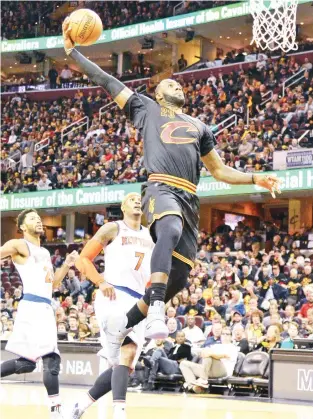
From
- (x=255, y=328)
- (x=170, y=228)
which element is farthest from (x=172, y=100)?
(x=255, y=328)

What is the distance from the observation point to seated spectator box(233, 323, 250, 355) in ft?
47.2

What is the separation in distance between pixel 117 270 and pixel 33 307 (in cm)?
115

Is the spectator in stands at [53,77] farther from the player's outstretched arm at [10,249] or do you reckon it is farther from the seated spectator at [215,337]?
the player's outstretched arm at [10,249]

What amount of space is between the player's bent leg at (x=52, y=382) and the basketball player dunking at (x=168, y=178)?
1.74 meters

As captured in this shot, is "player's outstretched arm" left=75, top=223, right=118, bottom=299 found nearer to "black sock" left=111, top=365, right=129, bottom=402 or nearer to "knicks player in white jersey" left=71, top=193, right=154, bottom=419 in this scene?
"knicks player in white jersey" left=71, top=193, right=154, bottom=419

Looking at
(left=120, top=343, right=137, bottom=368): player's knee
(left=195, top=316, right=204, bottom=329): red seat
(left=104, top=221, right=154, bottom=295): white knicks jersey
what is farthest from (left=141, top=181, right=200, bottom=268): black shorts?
(left=195, top=316, right=204, bottom=329): red seat

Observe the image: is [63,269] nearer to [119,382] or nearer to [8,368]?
[8,368]

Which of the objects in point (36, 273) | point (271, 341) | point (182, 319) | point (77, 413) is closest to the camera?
point (77, 413)

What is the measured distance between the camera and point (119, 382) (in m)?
6.79

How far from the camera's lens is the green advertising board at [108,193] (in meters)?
23.3

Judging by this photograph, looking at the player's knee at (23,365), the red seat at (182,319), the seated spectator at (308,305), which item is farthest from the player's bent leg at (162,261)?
the red seat at (182,319)

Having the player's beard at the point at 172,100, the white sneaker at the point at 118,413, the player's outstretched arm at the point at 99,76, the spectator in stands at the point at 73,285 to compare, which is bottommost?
the white sneaker at the point at 118,413

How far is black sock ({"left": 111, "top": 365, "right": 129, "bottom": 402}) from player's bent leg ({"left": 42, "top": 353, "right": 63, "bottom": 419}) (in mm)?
1414

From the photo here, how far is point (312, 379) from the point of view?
513 inches
